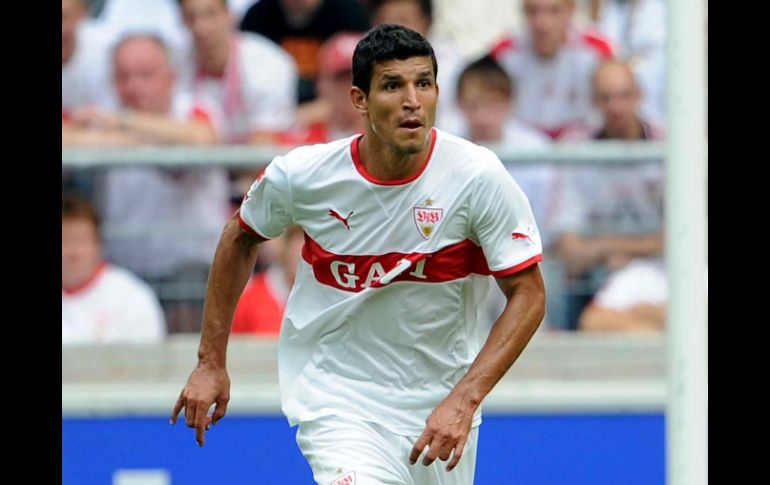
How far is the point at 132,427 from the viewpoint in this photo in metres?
8.00

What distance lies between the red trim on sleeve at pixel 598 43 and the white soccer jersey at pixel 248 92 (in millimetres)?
1764

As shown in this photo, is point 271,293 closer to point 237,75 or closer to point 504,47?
point 237,75

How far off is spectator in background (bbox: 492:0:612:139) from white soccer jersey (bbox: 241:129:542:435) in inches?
141

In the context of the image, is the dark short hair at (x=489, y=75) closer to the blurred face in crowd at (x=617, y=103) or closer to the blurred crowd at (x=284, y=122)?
the blurred crowd at (x=284, y=122)

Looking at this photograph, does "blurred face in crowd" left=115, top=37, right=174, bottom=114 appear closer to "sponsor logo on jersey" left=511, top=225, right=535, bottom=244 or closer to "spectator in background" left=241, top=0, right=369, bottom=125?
"spectator in background" left=241, top=0, right=369, bottom=125

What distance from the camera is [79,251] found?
8461 millimetres

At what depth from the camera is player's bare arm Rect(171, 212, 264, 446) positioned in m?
5.91

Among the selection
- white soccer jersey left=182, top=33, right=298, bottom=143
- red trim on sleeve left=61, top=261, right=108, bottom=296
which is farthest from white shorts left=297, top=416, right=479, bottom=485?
white soccer jersey left=182, top=33, right=298, bottom=143

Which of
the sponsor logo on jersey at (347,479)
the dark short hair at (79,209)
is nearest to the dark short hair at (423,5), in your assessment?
the dark short hair at (79,209)

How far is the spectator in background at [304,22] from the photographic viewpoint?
959 cm

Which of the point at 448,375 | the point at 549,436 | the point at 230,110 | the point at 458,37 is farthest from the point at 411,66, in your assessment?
the point at 458,37

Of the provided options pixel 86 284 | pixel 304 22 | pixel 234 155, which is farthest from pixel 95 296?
pixel 304 22

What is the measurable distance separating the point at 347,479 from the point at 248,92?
414 centimetres

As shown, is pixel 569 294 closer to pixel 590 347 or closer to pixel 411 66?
pixel 590 347
